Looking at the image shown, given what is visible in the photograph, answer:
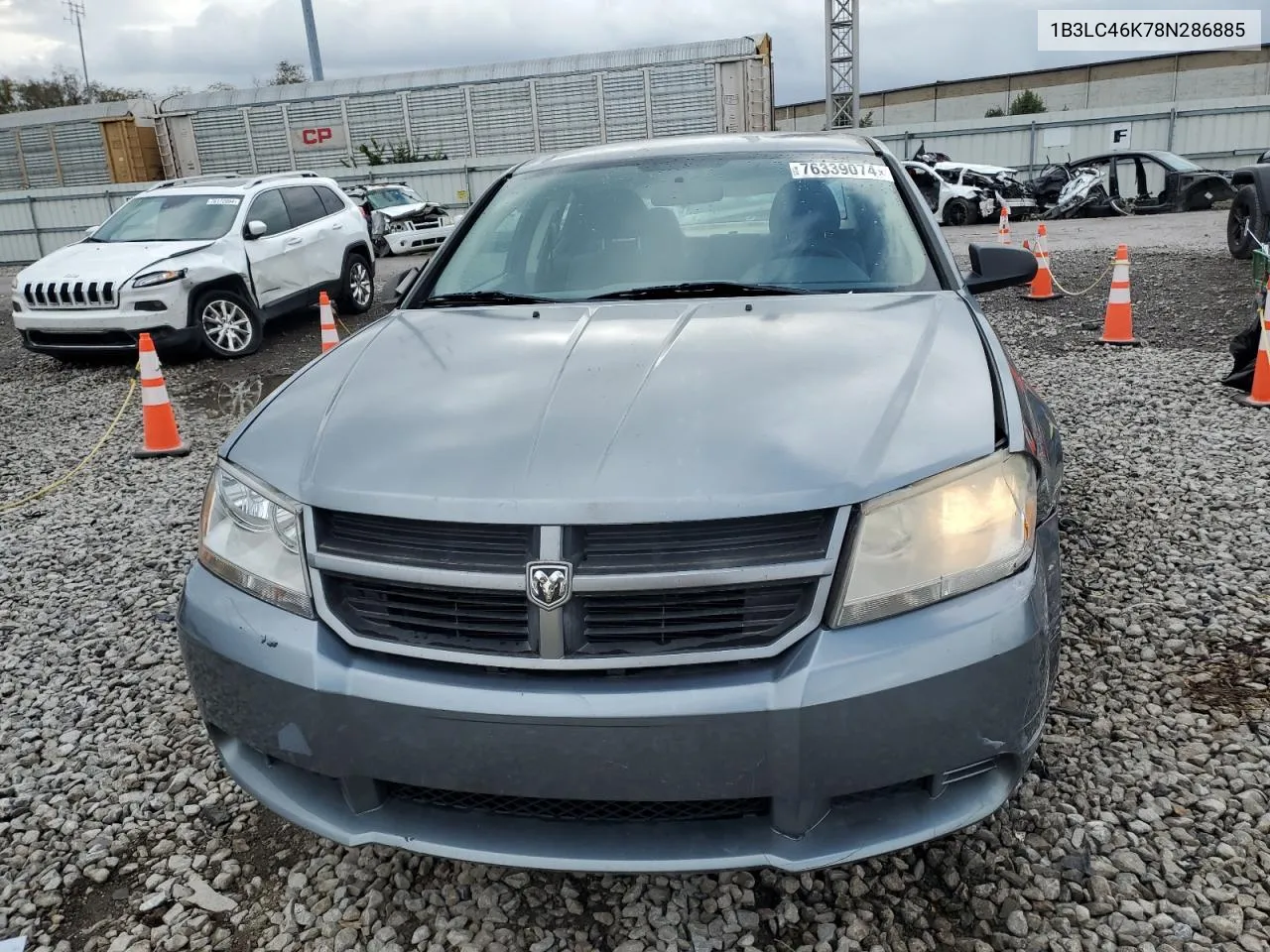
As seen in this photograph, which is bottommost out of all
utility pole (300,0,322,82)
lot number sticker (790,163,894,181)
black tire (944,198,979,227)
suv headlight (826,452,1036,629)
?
black tire (944,198,979,227)

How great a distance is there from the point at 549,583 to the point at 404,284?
2082mm

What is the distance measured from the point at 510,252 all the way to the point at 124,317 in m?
6.94

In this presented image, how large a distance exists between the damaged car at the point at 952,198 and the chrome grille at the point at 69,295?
16.1 m

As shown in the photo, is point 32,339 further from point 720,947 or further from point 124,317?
point 720,947

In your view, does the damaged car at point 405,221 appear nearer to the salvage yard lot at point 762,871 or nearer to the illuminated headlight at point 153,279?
the illuminated headlight at point 153,279

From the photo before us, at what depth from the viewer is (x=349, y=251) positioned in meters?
11.2

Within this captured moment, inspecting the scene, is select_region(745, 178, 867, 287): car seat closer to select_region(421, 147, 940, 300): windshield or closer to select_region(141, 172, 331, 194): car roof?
select_region(421, 147, 940, 300): windshield

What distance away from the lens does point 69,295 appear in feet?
28.8

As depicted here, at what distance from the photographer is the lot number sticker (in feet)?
10.4

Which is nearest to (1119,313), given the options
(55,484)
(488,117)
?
(55,484)

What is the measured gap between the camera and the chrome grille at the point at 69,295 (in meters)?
8.66

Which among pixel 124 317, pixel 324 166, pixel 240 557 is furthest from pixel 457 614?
pixel 324 166

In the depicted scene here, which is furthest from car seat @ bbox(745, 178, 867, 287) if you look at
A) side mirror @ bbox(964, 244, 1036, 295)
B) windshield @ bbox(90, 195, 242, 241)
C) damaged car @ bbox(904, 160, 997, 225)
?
damaged car @ bbox(904, 160, 997, 225)

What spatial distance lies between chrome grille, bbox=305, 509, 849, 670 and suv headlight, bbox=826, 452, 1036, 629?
0.07 metres
